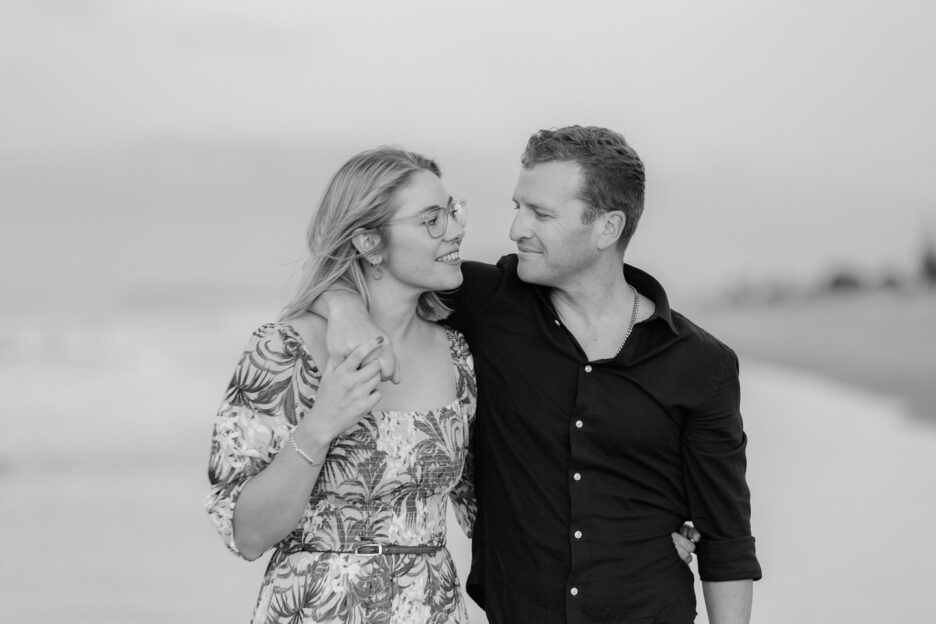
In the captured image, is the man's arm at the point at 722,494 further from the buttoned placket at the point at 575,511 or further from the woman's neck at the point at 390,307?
the woman's neck at the point at 390,307

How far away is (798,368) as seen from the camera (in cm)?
821

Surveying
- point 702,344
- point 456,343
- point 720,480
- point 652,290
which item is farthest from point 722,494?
point 456,343

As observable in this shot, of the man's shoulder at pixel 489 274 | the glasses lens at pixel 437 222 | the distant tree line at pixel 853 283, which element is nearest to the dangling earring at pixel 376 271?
the glasses lens at pixel 437 222

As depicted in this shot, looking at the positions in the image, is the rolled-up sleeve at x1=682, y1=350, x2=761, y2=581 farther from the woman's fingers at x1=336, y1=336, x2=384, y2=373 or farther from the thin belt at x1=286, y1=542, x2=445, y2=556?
the woman's fingers at x1=336, y1=336, x2=384, y2=373

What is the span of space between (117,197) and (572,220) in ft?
24.0

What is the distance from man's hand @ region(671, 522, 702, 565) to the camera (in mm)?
2137

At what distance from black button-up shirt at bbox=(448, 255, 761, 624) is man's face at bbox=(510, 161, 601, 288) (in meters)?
0.09

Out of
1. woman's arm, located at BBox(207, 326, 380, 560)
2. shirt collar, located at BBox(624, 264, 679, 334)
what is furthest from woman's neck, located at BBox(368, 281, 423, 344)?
shirt collar, located at BBox(624, 264, 679, 334)

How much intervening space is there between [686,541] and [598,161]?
0.74 metres

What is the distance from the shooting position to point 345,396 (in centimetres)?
178

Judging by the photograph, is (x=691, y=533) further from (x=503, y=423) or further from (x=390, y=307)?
(x=390, y=307)

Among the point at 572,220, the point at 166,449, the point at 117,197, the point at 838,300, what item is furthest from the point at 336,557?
the point at 117,197

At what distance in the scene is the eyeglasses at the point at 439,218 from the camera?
6.72ft

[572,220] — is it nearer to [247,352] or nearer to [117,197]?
[247,352]
